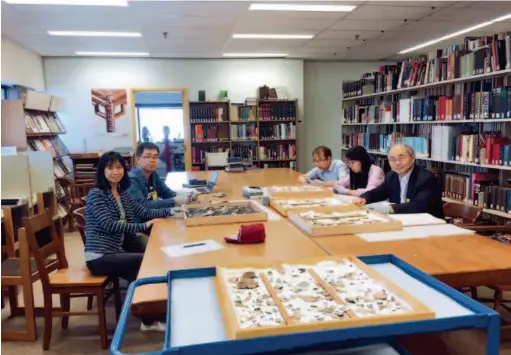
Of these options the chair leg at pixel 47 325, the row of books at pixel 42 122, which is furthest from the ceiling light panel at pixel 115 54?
the chair leg at pixel 47 325

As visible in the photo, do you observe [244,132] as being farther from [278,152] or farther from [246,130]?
[278,152]

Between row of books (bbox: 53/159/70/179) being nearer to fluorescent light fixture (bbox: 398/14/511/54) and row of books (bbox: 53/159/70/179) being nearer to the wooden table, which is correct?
the wooden table

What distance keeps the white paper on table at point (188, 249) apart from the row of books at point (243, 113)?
5.94m

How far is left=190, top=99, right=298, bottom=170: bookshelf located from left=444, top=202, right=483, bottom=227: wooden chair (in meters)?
4.85

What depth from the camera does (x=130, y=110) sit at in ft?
25.5

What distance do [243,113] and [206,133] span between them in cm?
78

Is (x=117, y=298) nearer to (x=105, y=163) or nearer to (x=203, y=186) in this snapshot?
(x=105, y=163)

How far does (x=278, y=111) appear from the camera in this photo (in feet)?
26.3

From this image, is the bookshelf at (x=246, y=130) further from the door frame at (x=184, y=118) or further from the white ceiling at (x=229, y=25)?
the white ceiling at (x=229, y=25)

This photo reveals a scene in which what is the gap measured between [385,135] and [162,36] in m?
3.50

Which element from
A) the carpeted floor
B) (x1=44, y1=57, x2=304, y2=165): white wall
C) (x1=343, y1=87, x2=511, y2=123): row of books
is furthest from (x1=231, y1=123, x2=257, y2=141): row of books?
the carpeted floor

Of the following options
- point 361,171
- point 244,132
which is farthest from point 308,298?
point 244,132

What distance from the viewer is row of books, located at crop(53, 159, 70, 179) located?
631 cm

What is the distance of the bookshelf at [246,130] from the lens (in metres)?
7.80
